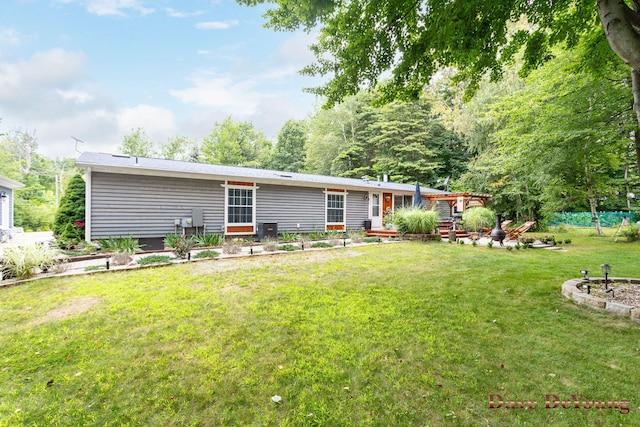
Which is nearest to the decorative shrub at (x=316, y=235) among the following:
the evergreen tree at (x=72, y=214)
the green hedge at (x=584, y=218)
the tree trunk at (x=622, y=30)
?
the evergreen tree at (x=72, y=214)

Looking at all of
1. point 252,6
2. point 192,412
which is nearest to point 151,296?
point 192,412

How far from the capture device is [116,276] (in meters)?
4.93

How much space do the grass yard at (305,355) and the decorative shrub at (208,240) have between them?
13.1 feet

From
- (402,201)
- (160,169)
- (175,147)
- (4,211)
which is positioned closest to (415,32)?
(160,169)

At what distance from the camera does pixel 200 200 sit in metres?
9.21

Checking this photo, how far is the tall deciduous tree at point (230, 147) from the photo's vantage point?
31266 mm

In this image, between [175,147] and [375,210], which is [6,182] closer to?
[375,210]

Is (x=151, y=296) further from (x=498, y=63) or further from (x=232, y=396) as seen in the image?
(x=498, y=63)

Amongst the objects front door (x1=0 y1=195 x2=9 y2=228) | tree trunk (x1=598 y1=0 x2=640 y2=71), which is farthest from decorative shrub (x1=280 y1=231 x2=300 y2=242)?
front door (x1=0 y1=195 x2=9 y2=228)

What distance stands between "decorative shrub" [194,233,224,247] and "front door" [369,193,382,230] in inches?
300

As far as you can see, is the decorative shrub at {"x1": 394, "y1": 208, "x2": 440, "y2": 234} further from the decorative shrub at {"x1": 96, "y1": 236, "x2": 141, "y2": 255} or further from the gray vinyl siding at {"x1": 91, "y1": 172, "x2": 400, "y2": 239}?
the decorative shrub at {"x1": 96, "y1": 236, "x2": 141, "y2": 255}

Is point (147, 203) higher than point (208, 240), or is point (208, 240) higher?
point (147, 203)

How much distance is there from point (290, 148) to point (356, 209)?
21.3m

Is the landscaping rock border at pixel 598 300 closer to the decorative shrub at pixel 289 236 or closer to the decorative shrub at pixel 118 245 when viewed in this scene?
the decorative shrub at pixel 289 236
